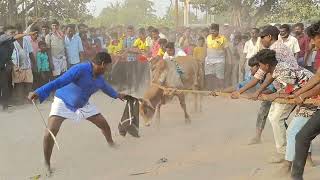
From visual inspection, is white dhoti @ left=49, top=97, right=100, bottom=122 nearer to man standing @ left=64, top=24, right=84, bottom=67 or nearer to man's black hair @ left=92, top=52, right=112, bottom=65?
man's black hair @ left=92, top=52, right=112, bottom=65

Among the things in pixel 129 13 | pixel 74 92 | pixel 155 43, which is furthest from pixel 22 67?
pixel 129 13

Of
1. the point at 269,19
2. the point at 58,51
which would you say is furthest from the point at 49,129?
the point at 269,19

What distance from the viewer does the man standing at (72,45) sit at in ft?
39.6

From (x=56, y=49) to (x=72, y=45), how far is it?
0.53m

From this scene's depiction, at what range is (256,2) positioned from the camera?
92.5ft

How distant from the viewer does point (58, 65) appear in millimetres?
11836

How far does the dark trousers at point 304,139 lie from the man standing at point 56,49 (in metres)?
7.77

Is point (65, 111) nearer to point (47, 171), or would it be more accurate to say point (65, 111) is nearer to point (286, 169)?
point (47, 171)

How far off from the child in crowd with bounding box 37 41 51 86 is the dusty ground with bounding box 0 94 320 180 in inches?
78.1

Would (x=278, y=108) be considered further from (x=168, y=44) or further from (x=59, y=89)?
(x=168, y=44)

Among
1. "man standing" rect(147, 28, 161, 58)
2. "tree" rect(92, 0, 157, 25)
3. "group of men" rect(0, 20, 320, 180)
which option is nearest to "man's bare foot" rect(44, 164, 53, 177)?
"group of men" rect(0, 20, 320, 180)

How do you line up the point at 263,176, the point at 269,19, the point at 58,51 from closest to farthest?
the point at 263,176, the point at 58,51, the point at 269,19

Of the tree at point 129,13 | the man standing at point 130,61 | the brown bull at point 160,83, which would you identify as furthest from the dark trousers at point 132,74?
the tree at point 129,13

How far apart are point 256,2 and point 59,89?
2332 centimetres
